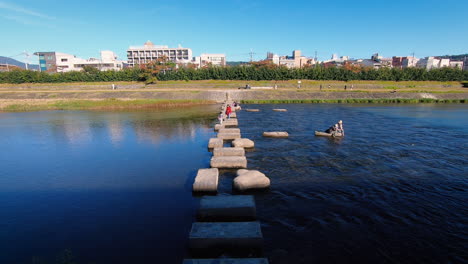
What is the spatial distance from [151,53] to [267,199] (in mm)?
150344

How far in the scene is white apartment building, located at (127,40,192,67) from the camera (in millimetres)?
144750

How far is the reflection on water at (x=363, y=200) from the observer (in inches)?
282

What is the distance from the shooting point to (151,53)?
14538cm

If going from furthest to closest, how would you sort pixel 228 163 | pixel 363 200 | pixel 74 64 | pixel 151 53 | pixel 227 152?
pixel 151 53, pixel 74 64, pixel 227 152, pixel 228 163, pixel 363 200

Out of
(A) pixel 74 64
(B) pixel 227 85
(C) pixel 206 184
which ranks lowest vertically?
(C) pixel 206 184

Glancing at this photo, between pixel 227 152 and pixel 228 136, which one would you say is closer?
pixel 227 152

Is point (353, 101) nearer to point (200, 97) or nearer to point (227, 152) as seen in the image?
point (200, 97)

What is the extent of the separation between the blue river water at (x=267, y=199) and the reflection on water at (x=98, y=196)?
0.05 metres

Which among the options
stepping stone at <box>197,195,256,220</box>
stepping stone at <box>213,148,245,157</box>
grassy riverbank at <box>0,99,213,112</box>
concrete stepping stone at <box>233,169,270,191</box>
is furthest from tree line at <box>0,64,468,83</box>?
stepping stone at <box>197,195,256,220</box>

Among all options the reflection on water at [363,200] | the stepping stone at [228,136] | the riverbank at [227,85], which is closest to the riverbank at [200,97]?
the riverbank at [227,85]

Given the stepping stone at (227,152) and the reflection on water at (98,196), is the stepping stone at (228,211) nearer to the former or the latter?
the reflection on water at (98,196)

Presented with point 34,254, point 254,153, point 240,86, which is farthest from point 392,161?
point 240,86

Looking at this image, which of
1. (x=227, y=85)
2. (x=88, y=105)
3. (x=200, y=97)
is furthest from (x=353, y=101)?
(x=88, y=105)

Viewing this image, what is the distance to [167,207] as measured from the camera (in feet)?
31.4
